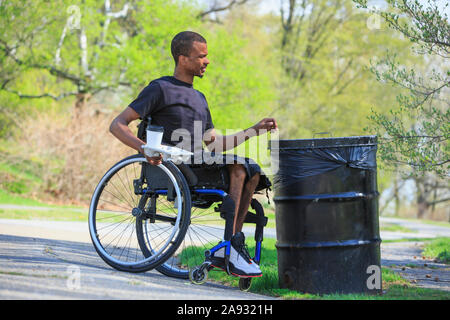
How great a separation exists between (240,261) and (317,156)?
2.92ft

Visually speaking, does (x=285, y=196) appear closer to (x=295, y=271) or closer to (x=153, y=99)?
(x=295, y=271)

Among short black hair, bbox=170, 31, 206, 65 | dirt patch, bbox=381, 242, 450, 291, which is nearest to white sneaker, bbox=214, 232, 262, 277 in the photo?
A: short black hair, bbox=170, 31, 206, 65

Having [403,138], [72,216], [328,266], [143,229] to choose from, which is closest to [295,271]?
[328,266]

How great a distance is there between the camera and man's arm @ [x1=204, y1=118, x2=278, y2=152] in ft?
14.3

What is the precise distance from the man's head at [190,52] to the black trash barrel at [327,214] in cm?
78

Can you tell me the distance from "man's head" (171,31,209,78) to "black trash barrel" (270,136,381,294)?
784 mm

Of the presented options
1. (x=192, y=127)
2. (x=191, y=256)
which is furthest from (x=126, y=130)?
(x=191, y=256)

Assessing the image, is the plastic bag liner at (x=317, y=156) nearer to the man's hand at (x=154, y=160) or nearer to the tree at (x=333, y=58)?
the man's hand at (x=154, y=160)

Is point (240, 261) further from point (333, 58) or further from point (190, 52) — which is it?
point (333, 58)

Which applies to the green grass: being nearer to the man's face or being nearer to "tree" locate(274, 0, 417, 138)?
the man's face

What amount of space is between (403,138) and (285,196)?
8.63ft

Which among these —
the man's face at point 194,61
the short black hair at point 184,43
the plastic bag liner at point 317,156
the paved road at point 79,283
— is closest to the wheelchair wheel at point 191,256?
the paved road at point 79,283

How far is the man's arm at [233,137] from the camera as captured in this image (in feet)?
14.3
